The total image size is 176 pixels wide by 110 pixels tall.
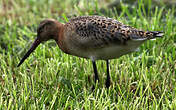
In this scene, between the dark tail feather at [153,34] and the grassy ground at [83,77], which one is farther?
the dark tail feather at [153,34]

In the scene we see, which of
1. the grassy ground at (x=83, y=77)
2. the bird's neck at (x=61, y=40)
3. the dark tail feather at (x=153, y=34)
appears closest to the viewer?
the grassy ground at (x=83, y=77)

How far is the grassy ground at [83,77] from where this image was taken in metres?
4.12

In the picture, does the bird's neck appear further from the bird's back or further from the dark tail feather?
the dark tail feather

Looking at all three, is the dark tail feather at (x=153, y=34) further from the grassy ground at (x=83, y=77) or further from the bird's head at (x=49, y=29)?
the bird's head at (x=49, y=29)

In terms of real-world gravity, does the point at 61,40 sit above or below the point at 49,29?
below

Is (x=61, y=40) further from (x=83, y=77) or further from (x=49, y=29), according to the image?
(x=83, y=77)

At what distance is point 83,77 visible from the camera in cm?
477

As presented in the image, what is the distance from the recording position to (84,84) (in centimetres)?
464

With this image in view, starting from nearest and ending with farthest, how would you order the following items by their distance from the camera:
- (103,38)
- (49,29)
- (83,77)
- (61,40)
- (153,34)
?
(103,38), (153,34), (61,40), (49,29), (83,77)

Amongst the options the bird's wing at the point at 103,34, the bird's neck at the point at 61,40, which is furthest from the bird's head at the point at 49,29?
the bird's wing at the point at 103,34

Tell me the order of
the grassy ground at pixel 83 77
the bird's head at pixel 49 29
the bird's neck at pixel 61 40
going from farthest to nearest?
1. the bird's head at pixel 49 29
2. the bird's neck at pixel 61 40
3. the grassy ground at pixel 83 77

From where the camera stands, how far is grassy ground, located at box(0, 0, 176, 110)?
4117 millimetres

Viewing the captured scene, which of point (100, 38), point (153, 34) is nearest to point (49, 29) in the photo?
point (100, 38)

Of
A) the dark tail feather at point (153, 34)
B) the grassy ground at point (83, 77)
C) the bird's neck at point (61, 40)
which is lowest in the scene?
the grassy ground at point (83, 77)
